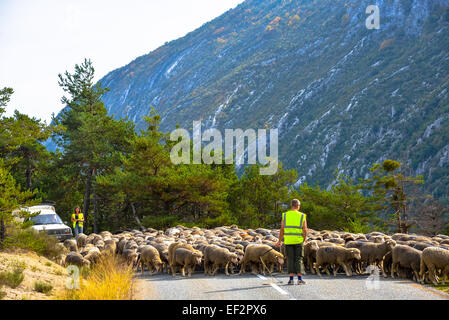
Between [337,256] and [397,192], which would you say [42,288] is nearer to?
[337,256]

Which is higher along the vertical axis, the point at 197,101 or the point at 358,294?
the point at 197,101

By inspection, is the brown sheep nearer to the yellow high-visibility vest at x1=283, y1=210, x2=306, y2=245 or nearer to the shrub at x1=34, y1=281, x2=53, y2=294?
the shrub at x1=34, y1=281, x2=53, y2=294

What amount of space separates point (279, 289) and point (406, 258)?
14.3 feet

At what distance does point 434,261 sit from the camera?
12414mm

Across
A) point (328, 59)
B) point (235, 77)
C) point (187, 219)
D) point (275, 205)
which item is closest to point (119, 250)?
point (187, 219)

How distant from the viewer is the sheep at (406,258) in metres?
13.1

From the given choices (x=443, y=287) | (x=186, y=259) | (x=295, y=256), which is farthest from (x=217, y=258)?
(x=443, y=287)

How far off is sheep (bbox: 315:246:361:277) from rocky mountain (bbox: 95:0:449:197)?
6268 centimetres

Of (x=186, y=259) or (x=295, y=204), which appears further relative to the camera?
(x=186, y=259)

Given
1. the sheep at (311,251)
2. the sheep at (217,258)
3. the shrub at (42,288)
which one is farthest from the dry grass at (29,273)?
the sheep at (311,251)
